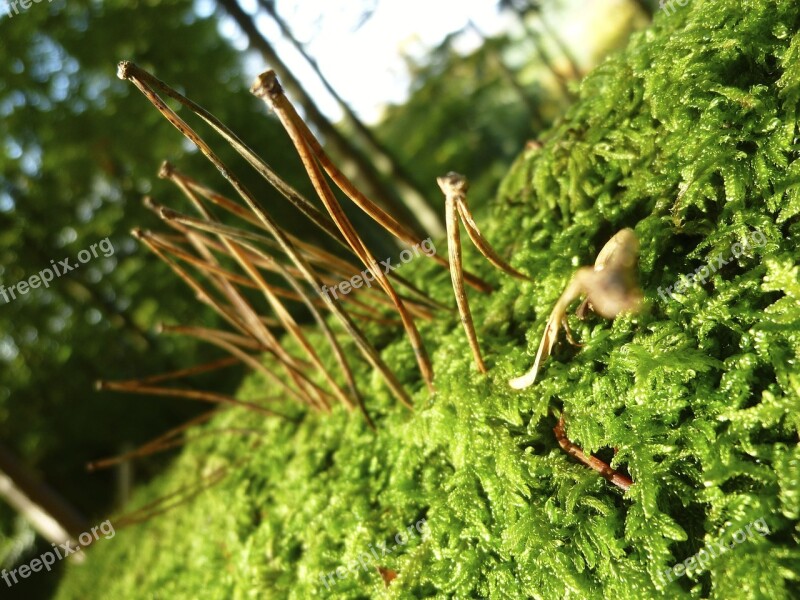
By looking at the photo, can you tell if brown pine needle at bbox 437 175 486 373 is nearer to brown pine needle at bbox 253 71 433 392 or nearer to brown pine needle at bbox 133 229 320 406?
brown pine needle at bbox 253 71 433 392

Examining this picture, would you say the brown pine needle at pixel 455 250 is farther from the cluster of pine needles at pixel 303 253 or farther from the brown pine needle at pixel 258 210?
the brown pine needle at pixel 258 210

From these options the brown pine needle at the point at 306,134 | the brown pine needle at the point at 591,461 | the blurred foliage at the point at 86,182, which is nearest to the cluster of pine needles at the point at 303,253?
the brown pine needle at the point at 306,134

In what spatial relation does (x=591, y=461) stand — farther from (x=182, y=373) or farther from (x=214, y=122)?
(x=182, y=373)

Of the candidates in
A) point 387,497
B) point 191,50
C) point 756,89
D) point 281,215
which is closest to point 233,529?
point 387,497

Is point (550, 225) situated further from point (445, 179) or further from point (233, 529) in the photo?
point (233, 529)

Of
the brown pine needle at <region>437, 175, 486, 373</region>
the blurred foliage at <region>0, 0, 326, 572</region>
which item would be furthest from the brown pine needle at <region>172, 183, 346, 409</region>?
the blurred foliage at <region>0, 0, 326, 572</region>

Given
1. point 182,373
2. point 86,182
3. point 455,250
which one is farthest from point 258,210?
point 86,182
